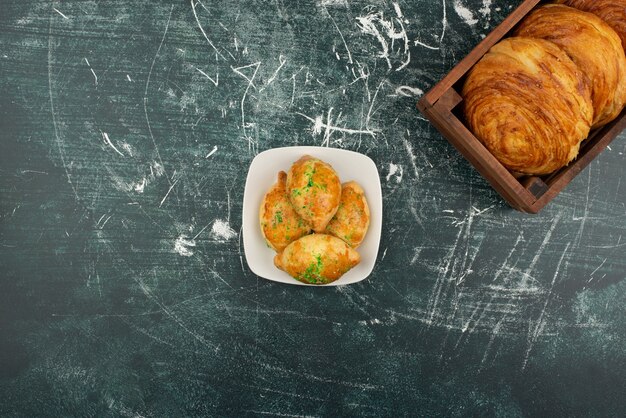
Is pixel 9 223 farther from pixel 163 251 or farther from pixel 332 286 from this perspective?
pixel 332 286

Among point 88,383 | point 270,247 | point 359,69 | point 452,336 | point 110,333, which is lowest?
point 88,383

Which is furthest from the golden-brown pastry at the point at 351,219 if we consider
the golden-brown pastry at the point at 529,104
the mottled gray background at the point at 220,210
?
the golden-brown pastry at the point at 529,104

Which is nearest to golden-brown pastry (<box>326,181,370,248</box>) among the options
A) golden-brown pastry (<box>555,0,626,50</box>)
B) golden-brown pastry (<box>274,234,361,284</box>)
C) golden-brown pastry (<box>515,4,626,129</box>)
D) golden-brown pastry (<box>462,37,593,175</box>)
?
golden-brown pastry (<box>274,234,361,284</box>)

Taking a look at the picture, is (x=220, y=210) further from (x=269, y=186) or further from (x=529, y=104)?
(x=529, y=104)

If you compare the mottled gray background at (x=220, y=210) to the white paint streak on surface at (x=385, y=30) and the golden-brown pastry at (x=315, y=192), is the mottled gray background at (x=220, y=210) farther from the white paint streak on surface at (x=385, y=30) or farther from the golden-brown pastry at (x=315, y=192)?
the golden-brown pastry at (x=315, y=192)

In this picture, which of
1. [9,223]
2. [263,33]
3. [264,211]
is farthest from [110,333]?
[263,33]
